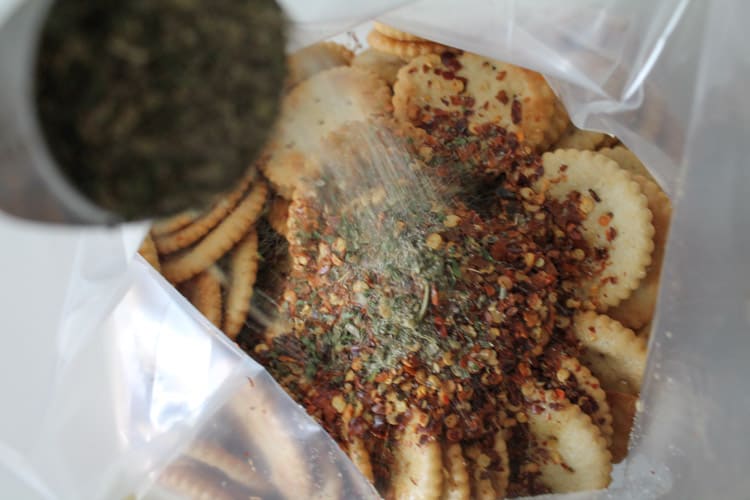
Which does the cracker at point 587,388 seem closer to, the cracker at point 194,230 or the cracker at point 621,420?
the cracker at point 621,420

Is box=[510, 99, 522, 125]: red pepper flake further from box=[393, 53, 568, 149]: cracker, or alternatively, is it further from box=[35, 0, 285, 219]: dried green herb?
box=[35, 0, 285, 219]: dried green herb

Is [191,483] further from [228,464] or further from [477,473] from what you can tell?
Result: [477,473]

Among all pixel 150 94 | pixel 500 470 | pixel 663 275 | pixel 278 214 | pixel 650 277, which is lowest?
pixel 500 470

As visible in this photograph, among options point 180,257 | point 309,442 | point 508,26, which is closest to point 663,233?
point 508,26

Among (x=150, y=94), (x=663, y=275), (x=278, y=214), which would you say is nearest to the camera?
(x=150, y=94)

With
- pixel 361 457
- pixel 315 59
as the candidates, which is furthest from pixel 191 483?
pixel 315 59

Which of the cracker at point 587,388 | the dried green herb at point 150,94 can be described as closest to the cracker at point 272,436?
the cracker at point 587,388

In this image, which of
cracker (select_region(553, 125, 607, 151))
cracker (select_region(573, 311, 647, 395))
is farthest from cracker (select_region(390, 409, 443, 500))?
cracker (select_region(553, 125, 607, 151))
